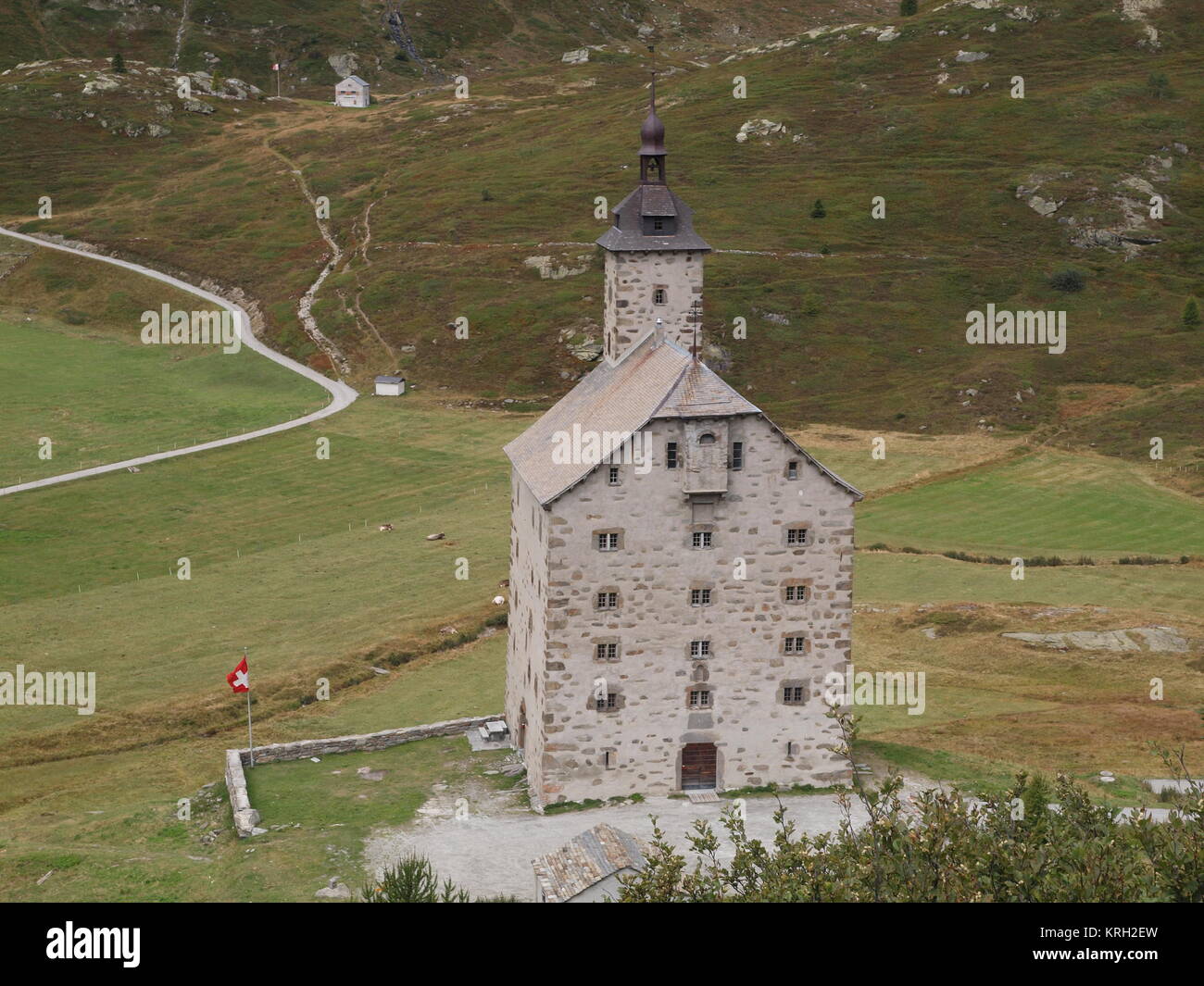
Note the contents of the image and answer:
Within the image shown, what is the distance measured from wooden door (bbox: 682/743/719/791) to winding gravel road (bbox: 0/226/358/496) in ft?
220

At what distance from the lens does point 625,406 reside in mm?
57031

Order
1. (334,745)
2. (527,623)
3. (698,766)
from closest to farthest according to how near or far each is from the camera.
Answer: (698,766) < (527,623) < (334,745)

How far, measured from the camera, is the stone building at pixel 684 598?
54750mm

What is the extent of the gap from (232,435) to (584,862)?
87600mm

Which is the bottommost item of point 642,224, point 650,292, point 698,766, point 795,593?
point 698,766

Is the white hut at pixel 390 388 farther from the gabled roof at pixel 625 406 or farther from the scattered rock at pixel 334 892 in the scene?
the scattered rock at pixel 334 892

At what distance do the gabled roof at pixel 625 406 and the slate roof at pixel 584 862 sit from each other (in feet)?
41.7

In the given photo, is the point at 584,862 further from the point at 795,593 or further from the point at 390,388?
the point at 390,388

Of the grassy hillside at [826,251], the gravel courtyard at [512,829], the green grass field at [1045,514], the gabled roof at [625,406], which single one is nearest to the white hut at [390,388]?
the grassy hillside at [826,251]

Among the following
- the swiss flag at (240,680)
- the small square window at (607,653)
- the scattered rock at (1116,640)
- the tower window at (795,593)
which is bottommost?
the swiss flag at (240,680)

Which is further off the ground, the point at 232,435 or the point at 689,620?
the point at 232,435

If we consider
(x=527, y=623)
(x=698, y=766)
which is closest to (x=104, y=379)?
(x=527, y=623)

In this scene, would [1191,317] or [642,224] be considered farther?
[1191,317]

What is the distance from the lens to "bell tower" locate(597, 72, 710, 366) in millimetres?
62000
